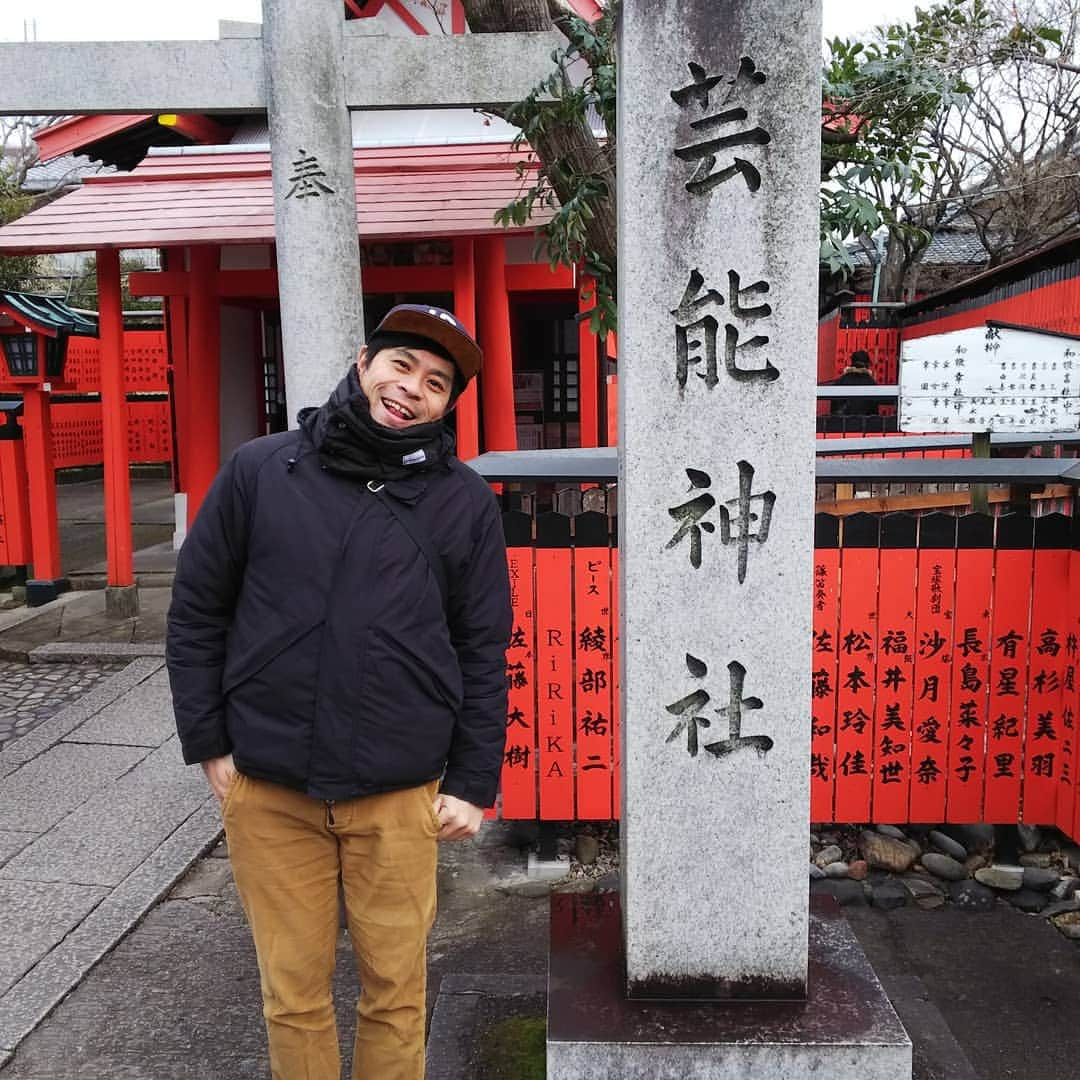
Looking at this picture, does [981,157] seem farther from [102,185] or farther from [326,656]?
[326,656]

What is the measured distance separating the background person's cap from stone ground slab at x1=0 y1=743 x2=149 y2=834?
3.50 metres

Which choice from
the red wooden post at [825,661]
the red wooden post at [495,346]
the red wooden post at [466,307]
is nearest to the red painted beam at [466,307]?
the red wooden post at [466,307]

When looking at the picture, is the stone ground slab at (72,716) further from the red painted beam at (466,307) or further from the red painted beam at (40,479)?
the red painted beam at (466,307)

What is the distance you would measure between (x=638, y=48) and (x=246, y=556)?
4.86 feet

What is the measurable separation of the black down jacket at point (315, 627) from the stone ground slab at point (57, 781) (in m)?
3.02

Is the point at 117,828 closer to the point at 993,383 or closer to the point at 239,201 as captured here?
the point at 993,383

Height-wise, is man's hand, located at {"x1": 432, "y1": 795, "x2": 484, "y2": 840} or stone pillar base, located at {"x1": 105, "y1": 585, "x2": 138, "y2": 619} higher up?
man's hand, located at {"x1": 432, "y1": 795, "x2": 484, "y2": 840}

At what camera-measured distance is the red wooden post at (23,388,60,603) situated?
8562 mm

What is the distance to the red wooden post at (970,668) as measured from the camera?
3.83m

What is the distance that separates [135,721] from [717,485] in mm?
4649

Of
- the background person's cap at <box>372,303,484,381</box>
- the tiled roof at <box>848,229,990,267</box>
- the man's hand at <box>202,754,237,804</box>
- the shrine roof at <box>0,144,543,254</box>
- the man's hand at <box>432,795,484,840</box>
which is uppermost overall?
the tiled roof at <box>848,229,990,267</box>

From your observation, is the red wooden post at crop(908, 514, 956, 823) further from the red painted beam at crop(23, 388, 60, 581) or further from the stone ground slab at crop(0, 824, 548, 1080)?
the red painted beam at crop(23, 388, 60, 581)

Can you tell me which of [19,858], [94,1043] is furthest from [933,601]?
[19,858]

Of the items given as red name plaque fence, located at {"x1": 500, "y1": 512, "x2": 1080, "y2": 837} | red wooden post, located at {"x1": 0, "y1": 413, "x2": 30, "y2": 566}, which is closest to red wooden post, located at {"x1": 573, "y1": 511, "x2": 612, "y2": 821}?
red name plaque fence, located at {"x1": 500, "y1": 512, "x2": 1080, "y2": 837}
